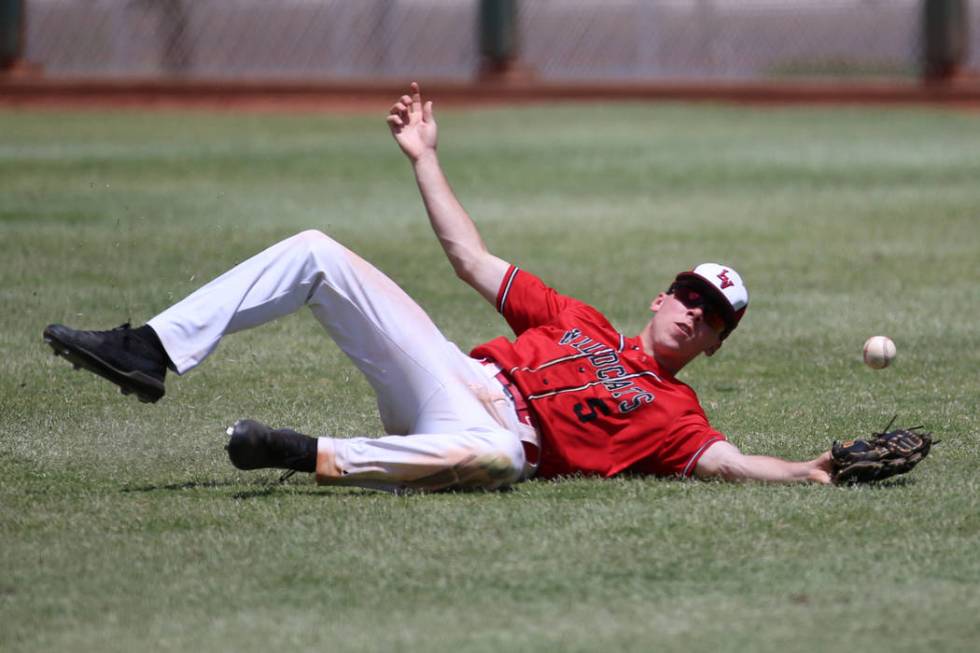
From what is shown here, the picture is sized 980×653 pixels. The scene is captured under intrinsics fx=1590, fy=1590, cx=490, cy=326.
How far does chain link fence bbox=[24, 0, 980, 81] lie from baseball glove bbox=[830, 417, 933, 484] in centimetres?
2477

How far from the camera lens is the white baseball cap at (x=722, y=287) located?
673 cm

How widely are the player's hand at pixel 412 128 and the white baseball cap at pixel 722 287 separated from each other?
4.49ft

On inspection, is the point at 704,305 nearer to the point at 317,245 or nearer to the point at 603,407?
the point at 603,407

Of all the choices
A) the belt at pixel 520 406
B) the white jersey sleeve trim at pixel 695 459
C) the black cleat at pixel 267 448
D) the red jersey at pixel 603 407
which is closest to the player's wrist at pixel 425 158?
the red jersey at pixel 603 407

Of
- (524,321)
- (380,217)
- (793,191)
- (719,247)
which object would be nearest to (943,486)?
(524,321)

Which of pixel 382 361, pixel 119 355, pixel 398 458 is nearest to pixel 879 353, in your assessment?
pixel 382 361

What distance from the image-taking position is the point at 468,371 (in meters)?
6.51

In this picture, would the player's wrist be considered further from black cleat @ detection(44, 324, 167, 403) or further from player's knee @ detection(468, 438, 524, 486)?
black cleat @ detection(44, 324, 167, 403)

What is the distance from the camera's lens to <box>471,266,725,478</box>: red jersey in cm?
651

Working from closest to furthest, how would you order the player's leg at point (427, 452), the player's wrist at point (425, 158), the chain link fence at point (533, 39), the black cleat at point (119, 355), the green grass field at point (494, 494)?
1. the green grass field at point (494, 494)
2. the black cleat at point (119, 355)
3. the player's leg at point (427, 452)
4. the player's wrist at point (425, 158)
5. the chain link fence at point (533, 39)

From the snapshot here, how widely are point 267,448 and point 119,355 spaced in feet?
2.19

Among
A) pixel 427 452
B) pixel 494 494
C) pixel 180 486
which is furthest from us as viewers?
pixel 180 486

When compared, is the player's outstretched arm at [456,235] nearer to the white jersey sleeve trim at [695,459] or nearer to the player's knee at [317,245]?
the player's knee at [317,245]

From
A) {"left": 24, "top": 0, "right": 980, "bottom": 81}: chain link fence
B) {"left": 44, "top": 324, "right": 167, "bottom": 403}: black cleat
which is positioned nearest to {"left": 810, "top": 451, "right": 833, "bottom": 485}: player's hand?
{"left": 44, "top": 324, "right": 167, "bottom": 403}: black cleat
